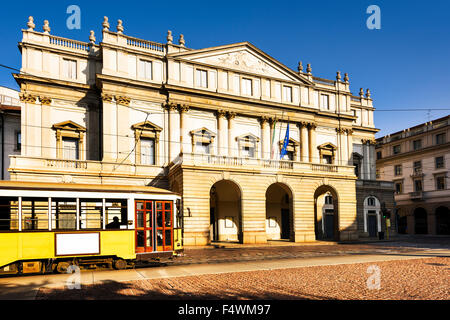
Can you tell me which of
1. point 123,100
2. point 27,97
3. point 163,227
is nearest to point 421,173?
point 123,100

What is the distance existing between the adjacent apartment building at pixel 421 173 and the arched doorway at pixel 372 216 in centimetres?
1417

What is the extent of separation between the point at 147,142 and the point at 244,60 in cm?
1293

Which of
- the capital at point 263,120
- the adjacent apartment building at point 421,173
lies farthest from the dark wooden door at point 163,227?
the adjacent apartment building at point 421,173

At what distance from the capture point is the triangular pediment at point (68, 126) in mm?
30234

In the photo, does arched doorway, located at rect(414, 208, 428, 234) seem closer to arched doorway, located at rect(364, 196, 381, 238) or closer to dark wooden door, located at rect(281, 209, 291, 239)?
arched doorway, located at rect(364, 196, 381, 238)

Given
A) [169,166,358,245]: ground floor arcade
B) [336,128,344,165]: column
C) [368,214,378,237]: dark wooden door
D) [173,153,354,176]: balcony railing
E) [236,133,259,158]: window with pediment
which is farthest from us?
[368,214,378,237]: dark wooden door

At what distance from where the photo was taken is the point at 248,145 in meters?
36.2

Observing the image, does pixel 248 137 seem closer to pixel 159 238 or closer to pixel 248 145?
pixel 248 145

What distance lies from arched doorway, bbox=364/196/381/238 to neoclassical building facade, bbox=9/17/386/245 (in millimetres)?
6885

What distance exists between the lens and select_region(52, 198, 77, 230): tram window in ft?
49.3

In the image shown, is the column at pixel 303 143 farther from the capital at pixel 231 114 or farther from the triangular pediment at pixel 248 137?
the capital at pixel 231 114

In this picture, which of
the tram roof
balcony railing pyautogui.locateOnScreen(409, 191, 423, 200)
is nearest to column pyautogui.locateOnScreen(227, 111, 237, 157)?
the tram roof

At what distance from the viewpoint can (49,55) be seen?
30.9 metres

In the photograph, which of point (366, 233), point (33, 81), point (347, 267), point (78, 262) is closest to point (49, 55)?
point (33, 81)
